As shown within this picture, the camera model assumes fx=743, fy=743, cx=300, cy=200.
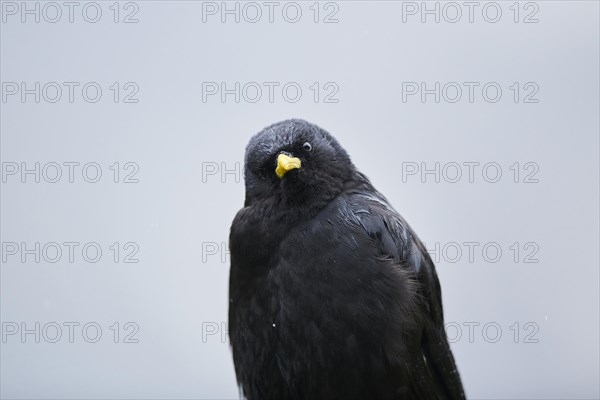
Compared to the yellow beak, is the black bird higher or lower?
lower

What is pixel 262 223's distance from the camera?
345 cm

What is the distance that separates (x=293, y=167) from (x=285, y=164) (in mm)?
46

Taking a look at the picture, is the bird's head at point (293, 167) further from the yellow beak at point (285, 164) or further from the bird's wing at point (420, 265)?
the bird's wing at point (420, 265)

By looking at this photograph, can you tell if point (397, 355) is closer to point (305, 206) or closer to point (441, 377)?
point (441, 377)

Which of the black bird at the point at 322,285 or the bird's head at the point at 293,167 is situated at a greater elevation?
the bird's head at the point at 293,167

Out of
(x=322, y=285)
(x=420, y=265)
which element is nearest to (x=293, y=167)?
(x=322, y=285)

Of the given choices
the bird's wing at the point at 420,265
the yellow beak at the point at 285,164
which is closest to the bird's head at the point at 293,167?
the yellow beak at the point at 285,164

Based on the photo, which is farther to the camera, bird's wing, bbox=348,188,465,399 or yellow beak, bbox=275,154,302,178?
bird's wing, bbox=348,188,465,399

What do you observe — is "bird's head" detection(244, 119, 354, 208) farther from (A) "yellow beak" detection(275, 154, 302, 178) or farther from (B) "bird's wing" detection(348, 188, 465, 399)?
(B) "bird's wing" detection(348, 188, 465, 399)

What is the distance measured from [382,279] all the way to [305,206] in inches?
19.2

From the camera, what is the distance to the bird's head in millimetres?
3406

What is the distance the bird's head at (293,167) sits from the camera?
341cm

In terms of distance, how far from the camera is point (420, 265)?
141 inches

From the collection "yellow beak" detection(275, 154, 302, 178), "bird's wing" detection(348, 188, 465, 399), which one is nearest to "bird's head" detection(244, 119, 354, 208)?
"yellow beak" detection(275, 154, 302, 178)
